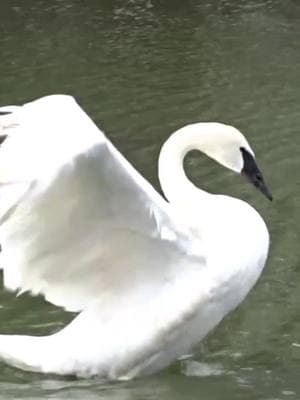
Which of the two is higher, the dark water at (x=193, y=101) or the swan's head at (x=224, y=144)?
the swan's head at (x=224, y=144)

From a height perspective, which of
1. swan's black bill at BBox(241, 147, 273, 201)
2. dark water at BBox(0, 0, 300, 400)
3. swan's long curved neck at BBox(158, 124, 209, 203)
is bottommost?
dark water at BBox(0, 0, 300, 400)

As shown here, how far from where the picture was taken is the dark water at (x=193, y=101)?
5.22 m

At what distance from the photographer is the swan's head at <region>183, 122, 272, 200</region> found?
17.7 feet

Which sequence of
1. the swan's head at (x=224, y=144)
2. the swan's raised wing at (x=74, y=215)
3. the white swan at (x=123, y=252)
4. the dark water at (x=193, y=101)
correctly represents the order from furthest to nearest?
the swan's head at (x=224, y=144)
the dark water at (x=193, y=101)
the white swan at (x=123, y=252)
the swan's raised wing at (x=74, y=215)

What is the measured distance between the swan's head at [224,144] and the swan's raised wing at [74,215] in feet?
2.14

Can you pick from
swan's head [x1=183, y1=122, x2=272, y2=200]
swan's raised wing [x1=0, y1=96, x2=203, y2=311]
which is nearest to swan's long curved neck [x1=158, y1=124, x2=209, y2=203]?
swan's head [x1=183, y1=122, x2=272, y2=200]

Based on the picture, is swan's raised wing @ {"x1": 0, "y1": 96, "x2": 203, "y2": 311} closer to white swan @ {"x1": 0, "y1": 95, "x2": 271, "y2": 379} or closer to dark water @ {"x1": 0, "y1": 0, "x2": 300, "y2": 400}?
white swan @ {"x1": 0, "y1": 95, "x2": 271, "y2": 379}

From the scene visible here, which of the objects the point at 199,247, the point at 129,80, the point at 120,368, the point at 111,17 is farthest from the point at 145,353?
the point at 111,17

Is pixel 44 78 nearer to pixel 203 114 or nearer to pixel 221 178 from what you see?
pixel 203 114

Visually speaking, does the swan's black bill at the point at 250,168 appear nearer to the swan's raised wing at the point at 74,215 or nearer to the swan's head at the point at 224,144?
the swan's head at the point at 224,144

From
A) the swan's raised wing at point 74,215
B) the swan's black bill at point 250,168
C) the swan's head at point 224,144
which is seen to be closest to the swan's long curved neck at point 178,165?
the swan's head at point 224,144

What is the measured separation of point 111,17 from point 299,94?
7.07m

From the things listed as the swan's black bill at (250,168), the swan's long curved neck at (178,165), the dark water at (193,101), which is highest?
the swan's long curved neck at (178,165)

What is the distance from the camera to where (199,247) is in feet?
16.4
